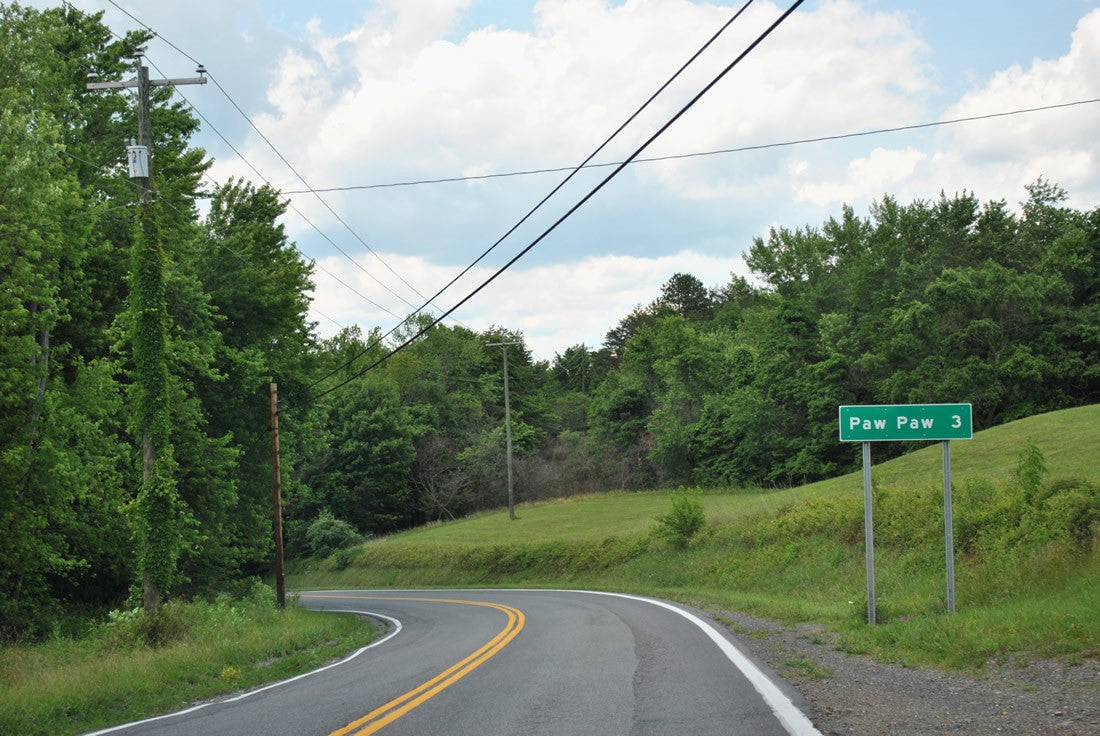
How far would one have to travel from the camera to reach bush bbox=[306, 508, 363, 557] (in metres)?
56.0

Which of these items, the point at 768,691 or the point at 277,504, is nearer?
the point at 768,691

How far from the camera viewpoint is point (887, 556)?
68.5 ft

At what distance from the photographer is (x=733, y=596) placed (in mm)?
21469

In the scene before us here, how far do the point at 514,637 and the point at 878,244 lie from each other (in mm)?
62184

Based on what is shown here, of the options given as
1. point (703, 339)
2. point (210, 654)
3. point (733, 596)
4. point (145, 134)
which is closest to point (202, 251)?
point (145, 134)

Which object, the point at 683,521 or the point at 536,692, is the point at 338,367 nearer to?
the point at 683,521

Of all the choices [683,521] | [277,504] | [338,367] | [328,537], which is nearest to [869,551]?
[277,504]

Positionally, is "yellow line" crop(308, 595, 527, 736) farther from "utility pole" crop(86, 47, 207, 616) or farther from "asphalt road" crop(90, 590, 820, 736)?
"utility pole" crop(86, 47, 207, 616)

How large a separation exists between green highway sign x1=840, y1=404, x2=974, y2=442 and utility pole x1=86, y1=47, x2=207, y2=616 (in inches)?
499

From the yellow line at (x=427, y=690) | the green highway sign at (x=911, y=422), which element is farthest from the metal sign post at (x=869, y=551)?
Result: the yellow line at (x=427, y=690)

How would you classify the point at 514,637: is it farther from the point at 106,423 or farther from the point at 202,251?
the point at 202,251

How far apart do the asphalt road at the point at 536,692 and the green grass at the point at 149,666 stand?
0.92m

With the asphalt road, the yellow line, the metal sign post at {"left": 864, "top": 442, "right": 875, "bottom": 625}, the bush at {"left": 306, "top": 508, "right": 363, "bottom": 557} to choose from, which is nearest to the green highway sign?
the metal sign post at {"left": 864, "top": 442, "right": 875, "bottom": 625}

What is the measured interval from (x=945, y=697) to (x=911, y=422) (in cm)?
554
